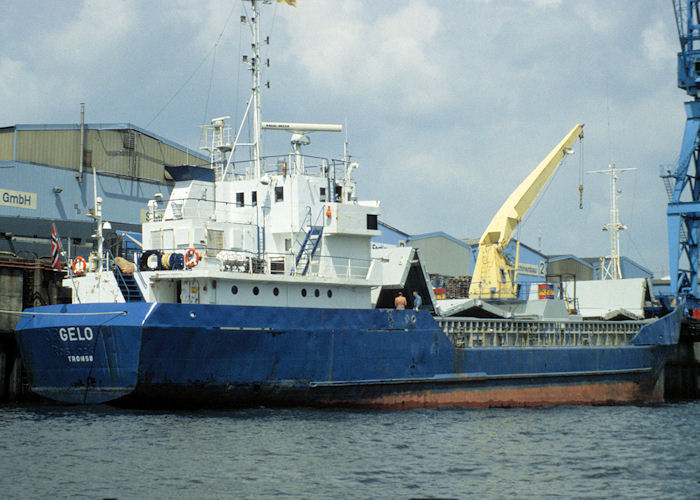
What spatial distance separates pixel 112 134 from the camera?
1724 inches

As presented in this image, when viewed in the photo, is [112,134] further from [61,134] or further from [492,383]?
[492,383]

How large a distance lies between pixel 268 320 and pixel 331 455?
21.5 ft

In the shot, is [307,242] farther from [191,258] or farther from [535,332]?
[535,332]

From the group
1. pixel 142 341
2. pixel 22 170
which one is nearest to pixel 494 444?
pixel 142 341

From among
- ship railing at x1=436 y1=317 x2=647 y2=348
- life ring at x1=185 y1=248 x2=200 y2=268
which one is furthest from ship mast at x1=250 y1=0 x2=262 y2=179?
ship railing at x1=436 y1=317 x2=647 y2=348

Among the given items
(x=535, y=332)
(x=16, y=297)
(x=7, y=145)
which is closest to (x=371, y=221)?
(x=535, y=332)

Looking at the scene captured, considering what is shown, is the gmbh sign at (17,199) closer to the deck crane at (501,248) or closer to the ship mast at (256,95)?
the ship mast at (256,95)

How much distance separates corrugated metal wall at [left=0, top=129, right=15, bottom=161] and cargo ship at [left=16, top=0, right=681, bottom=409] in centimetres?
1526

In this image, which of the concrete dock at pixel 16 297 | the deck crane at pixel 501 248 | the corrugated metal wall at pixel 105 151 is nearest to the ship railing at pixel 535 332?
the deck crane at pixel 501 248

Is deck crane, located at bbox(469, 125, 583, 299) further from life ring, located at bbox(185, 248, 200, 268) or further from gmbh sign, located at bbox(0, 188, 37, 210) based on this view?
gmbh sign, located at bbox(0, 188, 37, 210)

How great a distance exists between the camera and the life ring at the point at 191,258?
23.2m

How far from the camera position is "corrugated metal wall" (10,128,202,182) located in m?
40.4

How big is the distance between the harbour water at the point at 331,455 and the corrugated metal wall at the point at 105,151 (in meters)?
19.0

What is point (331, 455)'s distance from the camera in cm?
1775
